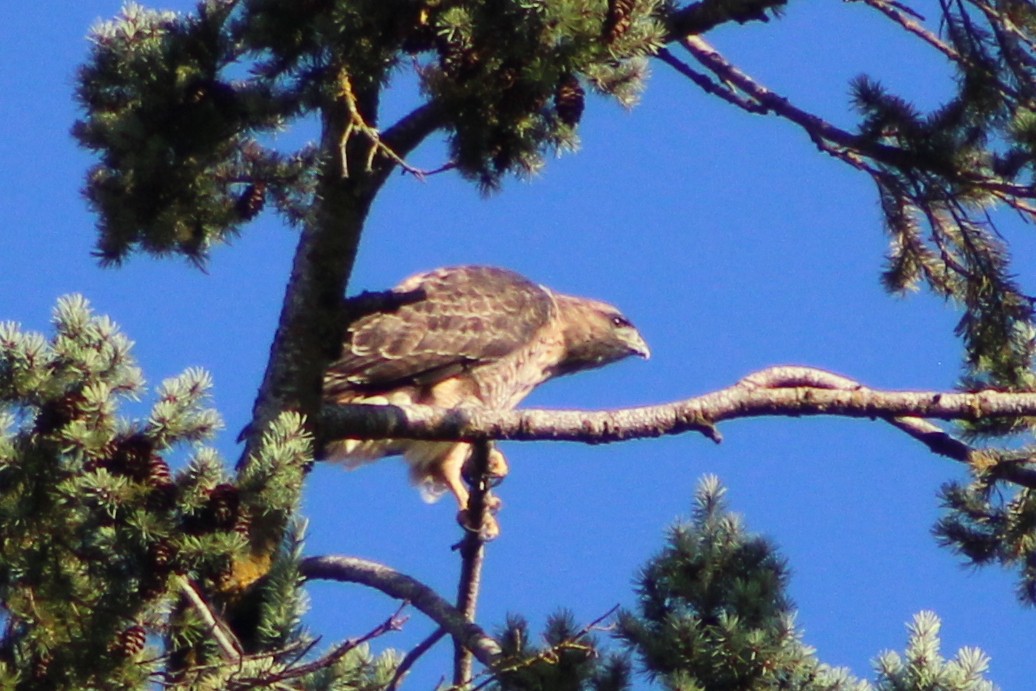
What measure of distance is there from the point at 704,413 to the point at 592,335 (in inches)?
185

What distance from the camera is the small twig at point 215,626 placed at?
4078 mm

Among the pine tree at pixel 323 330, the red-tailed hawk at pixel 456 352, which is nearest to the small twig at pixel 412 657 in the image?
the pine tree at pixel 323 330

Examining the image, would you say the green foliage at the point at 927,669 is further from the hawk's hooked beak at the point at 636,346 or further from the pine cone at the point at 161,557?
the hawk's hooked beak at the point at 636,346

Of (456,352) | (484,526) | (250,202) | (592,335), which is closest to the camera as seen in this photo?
(250,202)

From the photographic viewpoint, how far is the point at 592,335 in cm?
1007

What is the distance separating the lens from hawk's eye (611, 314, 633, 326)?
1023 centimetres

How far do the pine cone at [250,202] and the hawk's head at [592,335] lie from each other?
439cm

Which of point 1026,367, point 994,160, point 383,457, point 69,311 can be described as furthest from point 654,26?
point 383,457

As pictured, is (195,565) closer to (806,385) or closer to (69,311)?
(69,311)

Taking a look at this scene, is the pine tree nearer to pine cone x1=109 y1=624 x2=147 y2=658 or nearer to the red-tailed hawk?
pine cone x1=109 y1=624 x2=147 y2=658

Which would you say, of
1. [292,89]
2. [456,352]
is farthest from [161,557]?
[456,352]

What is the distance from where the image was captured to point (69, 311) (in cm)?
416

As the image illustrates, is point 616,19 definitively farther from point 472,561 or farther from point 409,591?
point 472,561

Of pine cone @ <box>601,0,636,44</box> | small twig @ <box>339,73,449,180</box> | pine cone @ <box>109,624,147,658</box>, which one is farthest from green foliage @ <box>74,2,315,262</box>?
pine cone @ <box>109,624,147,658</box>
